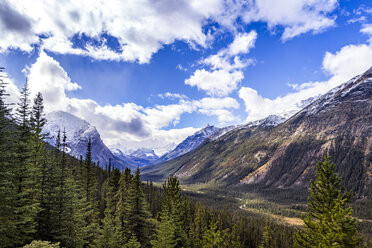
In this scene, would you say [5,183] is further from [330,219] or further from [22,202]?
[330,219]

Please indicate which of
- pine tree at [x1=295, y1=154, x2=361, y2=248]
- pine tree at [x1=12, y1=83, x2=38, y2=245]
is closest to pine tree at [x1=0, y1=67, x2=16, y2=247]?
pine tree at [x1=12, y1=83, x2=38, y2=245]

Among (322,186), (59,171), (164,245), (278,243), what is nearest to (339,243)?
(322,186)

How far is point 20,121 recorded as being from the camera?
76.7 feet

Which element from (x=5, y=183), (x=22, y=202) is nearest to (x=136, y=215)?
(x=22, y=202)

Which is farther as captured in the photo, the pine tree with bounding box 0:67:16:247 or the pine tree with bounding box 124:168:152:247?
the pine tree with bounding box 124:168:152:247

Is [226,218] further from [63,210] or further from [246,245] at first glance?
[63,210]

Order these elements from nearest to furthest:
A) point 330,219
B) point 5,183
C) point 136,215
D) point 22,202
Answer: point 5,183, point 22,202, point 330,219, point 136,215

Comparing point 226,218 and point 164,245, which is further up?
point 164,245

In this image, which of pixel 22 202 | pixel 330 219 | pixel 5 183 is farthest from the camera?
pixel 330 219

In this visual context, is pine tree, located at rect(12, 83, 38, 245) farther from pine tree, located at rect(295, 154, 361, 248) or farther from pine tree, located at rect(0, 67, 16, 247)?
pine tree, located at rect(295, 154, 361, 248)

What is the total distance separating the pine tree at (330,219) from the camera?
19047 millimetres

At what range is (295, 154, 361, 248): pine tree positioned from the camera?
62.5 feet

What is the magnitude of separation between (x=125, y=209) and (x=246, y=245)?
287ft

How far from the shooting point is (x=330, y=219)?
22.1 meters
